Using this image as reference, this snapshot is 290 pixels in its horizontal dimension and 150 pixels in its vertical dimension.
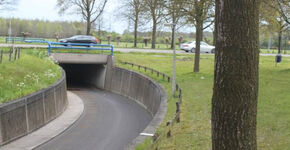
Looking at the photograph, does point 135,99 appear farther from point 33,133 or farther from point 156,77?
point 33,133

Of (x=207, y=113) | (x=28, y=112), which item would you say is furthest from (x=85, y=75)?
(x=207, y=113)

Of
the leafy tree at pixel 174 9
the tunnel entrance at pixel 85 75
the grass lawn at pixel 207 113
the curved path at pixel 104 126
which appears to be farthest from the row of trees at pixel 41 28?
the grass lawn at pixel 207 113

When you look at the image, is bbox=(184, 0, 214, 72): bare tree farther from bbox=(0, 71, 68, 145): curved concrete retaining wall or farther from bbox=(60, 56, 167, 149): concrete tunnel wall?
bbox=(0, 71, 68, 145): curved concrete retaining wall

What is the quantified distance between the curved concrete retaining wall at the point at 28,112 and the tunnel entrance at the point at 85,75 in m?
13.0

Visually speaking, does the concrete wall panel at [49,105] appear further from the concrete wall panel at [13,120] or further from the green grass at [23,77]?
the concrete wall panel at [13,120]

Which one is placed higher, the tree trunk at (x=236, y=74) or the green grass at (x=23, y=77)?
the tree trunk at (x=236, y=74)

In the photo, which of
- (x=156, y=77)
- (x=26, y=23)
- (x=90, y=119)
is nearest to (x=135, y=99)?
(x=156, y=77)

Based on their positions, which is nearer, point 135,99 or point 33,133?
point 33,133

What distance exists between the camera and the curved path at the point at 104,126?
13.2m

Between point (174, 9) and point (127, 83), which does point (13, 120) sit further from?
point (127, 83)

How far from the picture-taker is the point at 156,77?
72.7 feet

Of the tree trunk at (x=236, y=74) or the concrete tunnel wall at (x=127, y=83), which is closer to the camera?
the tree trunk at (x=236, y=74)

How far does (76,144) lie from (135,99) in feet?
35.6

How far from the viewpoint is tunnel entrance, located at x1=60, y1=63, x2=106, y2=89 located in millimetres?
31766
